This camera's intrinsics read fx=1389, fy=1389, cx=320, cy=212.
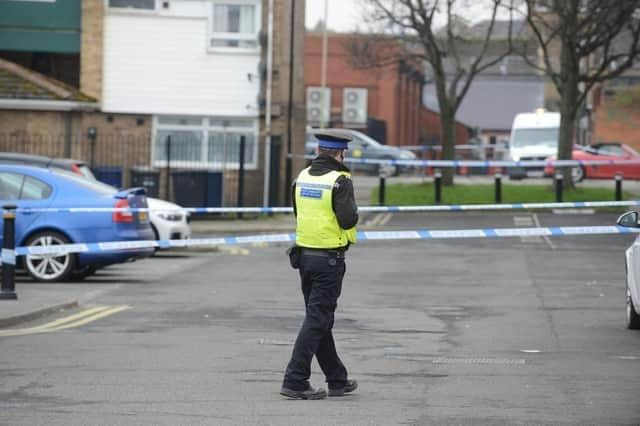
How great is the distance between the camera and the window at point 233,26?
108 feet

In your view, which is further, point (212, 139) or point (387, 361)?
point (212, 139)

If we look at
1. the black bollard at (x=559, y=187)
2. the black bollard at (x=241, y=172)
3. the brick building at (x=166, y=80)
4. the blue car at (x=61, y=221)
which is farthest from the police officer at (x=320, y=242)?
the black bollard at (x=559, y=187)

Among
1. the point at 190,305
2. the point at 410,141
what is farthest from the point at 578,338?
the point at 410,141

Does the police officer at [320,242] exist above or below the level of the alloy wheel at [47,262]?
above

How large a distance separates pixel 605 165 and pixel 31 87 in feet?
A: 64.5

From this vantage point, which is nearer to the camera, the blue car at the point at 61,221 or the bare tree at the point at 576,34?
the blue car at the point at 61,221

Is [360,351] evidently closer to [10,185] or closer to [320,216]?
[320,216]

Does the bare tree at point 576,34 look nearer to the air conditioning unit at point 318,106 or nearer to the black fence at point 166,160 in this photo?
the air conditioning unit at point 318,106

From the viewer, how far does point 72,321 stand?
1346 cm

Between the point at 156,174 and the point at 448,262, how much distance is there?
12030mm

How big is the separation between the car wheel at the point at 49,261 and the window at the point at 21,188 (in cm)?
53

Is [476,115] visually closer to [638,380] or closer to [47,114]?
Result: [47,114]

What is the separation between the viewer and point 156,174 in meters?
32.1

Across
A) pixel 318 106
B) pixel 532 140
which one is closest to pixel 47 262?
pixel 318 106
